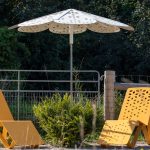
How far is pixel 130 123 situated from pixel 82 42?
1360 cm

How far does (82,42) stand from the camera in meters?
23.4

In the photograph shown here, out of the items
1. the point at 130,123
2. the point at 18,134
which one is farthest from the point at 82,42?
the point at 18,134

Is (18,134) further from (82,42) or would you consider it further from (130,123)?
(82,42)

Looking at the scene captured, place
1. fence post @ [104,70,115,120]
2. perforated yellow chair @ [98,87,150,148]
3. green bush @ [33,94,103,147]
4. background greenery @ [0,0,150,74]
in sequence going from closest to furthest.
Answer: green bush @ [33,94,103,147] → perforated yellow chair @ [98,87,150,148] → fence post @ [104,70,115,120] → background greenery @ [0,0,150,74]

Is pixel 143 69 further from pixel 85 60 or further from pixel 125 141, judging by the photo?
pixel 125 141

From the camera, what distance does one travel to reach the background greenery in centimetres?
1988

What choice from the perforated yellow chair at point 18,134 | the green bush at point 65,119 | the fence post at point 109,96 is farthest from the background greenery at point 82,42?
the perforated yellow chair at point 18,134

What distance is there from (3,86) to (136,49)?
9896 millimetres

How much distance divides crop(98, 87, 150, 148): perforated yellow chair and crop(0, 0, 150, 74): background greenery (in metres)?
8.59

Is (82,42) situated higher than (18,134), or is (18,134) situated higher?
(82,42)

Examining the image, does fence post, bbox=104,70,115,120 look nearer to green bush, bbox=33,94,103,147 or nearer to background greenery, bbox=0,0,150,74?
green bush, bbox=33,94,103,147

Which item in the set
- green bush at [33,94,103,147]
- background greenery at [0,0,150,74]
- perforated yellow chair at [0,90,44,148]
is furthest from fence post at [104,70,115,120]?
background greenery at [0,0,150,74]

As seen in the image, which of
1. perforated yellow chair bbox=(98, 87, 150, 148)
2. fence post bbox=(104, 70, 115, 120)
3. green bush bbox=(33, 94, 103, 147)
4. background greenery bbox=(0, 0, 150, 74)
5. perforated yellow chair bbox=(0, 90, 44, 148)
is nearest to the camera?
perforated yellow chair bbox=(0, 90, 44, 148)

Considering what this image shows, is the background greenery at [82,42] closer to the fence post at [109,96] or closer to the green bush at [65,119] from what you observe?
the fence post at [109,96]
